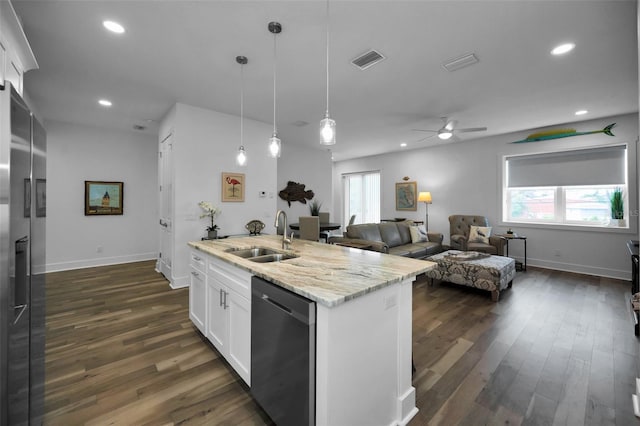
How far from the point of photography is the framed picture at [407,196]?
287 inches

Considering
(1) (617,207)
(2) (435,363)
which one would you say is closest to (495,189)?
(1) (617,207)

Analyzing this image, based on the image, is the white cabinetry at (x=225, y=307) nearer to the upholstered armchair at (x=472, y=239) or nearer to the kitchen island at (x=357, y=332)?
the kitchen island at (x=357, y=332)

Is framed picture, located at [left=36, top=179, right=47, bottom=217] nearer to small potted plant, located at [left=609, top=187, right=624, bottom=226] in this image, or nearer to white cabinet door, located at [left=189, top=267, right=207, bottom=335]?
white cabinet door, located at [left=189, top=267, right=207, bottom=335]

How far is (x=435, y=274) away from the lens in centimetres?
408

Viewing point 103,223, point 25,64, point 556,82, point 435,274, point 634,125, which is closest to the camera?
point 25,64

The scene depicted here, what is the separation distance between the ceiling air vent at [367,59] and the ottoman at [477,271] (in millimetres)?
2500

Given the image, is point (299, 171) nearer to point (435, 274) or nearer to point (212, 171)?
point (212, 171)

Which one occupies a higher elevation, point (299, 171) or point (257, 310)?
point (299, 171)

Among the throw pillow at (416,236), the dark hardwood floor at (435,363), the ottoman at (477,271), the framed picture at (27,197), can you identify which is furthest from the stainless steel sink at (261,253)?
the throw pillow at (416,236)

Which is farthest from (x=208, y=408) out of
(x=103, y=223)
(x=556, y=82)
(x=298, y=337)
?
(x=103, y=223)

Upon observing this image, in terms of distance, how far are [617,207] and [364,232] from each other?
4232mm

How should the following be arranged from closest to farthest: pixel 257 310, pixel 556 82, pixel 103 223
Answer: pixel 257 310
pixel 556 82
pixel 103 223

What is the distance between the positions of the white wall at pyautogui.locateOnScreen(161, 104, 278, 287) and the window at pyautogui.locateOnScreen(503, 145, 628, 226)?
5069 mm

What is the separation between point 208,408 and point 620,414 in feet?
8.37
